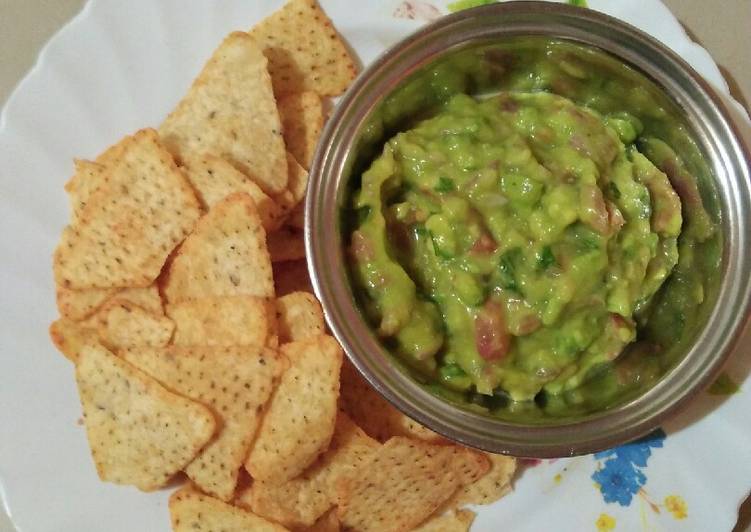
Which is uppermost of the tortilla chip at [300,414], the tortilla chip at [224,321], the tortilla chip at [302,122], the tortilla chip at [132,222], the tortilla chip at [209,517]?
the tortilla chip at [302,122]

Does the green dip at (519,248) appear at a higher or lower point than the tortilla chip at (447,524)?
higher

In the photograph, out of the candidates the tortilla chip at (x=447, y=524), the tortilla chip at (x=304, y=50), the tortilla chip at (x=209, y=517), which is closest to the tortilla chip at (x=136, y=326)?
the tortilla chip at (x=209, y=517)

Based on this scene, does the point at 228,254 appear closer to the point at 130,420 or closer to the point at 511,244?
the point at 130,420

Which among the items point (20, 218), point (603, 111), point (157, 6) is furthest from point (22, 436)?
point (603, 111)

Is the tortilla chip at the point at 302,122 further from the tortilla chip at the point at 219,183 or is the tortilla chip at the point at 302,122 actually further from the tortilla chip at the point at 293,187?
the tortilla chip at the point at 219,183

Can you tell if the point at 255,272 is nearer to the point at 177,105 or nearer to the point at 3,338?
the point at 177,105

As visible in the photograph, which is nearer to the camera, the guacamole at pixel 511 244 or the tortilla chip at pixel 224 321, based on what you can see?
the guacamole at pixel 511 244
